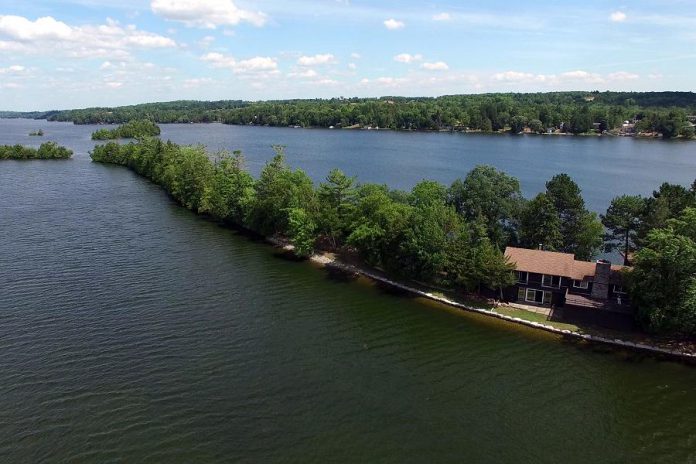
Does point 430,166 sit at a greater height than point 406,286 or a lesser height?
greater

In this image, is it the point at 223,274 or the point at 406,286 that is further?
the point at 223,274

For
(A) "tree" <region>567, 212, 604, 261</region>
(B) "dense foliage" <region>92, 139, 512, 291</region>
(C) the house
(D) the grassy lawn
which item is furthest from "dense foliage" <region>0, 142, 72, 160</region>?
(A) "tree" <region>567, 212, 604, 261</region>

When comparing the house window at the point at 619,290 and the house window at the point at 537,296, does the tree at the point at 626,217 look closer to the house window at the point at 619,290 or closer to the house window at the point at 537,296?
the house window at the point at 619,290

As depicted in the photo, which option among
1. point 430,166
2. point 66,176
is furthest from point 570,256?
point 66,176

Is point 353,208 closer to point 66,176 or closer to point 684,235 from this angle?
point 684,235

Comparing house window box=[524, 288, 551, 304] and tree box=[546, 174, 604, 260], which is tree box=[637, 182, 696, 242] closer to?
tree box=[546, 174, 604, 260]

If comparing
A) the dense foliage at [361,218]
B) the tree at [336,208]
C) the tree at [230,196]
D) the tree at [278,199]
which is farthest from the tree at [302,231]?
the tree at [230,196]
